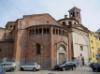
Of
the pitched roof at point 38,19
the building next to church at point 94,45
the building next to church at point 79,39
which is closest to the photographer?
the pitched roof at point 38,19

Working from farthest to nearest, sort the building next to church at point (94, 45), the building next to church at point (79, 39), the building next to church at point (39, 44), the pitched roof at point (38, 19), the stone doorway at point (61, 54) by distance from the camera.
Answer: the building next to church at point (94, 45)
the building next to church at point (79, 39)
the pitched roof at point (38, 19)
the stone doorway at point (61, 54)
the building next to church at point (39, 44)

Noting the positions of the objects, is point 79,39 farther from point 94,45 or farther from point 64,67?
point 64,67

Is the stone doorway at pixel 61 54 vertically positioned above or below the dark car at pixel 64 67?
above

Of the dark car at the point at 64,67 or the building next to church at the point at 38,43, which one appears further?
the building next to church at the point at 38,43

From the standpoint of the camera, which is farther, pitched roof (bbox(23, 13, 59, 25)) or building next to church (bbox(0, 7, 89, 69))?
pitched roof (bbox(23, 13, 59, 25))

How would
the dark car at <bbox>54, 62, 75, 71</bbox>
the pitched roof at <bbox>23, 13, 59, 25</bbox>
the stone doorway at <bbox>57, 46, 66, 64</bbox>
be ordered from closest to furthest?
the dark car at <bbox>54, 62, 75, 71</bbox>
the stone doorway at <bbox>57, 46, 66, 64</bbox>
the pitched roof at <bbox>23, 13, 59, 25</bbox>

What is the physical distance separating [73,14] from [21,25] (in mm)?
25327

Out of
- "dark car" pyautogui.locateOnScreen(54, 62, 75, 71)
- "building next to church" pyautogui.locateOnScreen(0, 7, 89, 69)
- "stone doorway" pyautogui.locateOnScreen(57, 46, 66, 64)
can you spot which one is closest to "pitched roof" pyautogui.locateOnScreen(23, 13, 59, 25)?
"building next to church" pyautogui.locateOnScreen(0, 7, 89, 69)

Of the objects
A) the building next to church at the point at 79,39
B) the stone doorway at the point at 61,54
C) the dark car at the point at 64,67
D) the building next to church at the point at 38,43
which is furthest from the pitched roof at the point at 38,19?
the dark car at the point at 64,67

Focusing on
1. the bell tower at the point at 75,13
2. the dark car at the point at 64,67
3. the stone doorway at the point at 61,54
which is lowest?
the dark car at the point at 64,67

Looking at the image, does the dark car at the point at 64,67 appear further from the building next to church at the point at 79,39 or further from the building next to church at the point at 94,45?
the building next to church at the point at 94,45

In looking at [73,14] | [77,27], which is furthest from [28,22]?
[73,14]

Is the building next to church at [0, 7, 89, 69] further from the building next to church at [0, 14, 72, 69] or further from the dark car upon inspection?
the dark car

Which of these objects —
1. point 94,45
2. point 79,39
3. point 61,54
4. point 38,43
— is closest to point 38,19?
point 38,43
